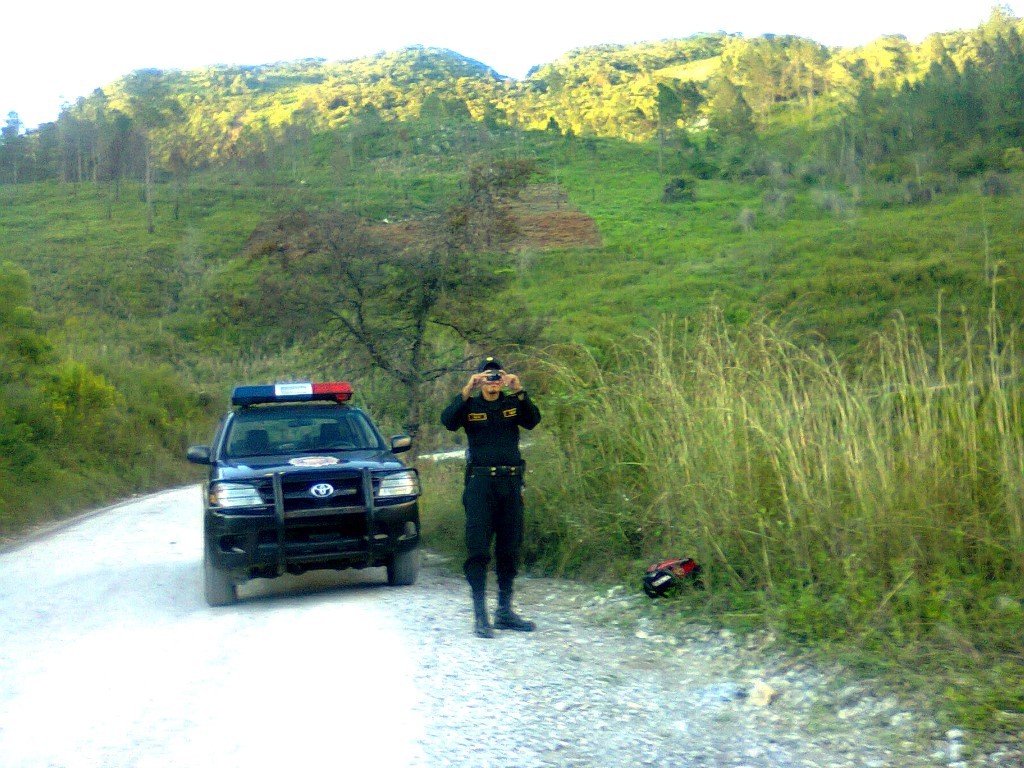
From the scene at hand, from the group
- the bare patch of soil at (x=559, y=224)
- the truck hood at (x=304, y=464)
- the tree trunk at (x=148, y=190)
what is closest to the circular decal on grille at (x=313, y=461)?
the truck hood at (x=304, y=464)

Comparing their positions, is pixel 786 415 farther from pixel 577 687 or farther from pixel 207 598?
pixel 207 598

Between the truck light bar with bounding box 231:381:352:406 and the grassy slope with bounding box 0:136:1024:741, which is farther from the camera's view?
the grassy slope with bounding box 0:136:1024:741

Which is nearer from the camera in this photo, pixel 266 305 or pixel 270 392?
pixel 270 392

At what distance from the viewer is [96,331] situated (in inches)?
1941

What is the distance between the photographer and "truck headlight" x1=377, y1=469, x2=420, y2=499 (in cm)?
891

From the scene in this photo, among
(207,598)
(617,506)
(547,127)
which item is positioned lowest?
(207,598)

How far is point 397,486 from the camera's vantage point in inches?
354

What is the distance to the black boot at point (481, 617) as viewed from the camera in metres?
7.00

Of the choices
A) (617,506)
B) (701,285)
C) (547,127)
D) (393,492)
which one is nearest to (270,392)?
→ (393,492)

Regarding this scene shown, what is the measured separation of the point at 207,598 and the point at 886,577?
5.84 meters

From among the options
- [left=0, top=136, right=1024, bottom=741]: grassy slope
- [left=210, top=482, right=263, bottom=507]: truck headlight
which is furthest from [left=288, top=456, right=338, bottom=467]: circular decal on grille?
[left=0, top=136, right=1024, bottom=741]: grassy slope

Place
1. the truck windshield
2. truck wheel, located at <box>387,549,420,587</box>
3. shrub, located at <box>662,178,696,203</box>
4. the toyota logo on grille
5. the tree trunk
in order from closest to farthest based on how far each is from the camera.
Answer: the toyota logo on grille
truck wheel, located at <box>387,549,420,587</box>
the truck windshield
the tree trunk
shrub, located at <box>662,178,696,203</box>

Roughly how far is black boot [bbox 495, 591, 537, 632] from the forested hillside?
3.98ft

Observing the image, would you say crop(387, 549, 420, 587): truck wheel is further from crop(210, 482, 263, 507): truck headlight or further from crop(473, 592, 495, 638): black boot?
crop(473, 592, 495, 638): black boot
